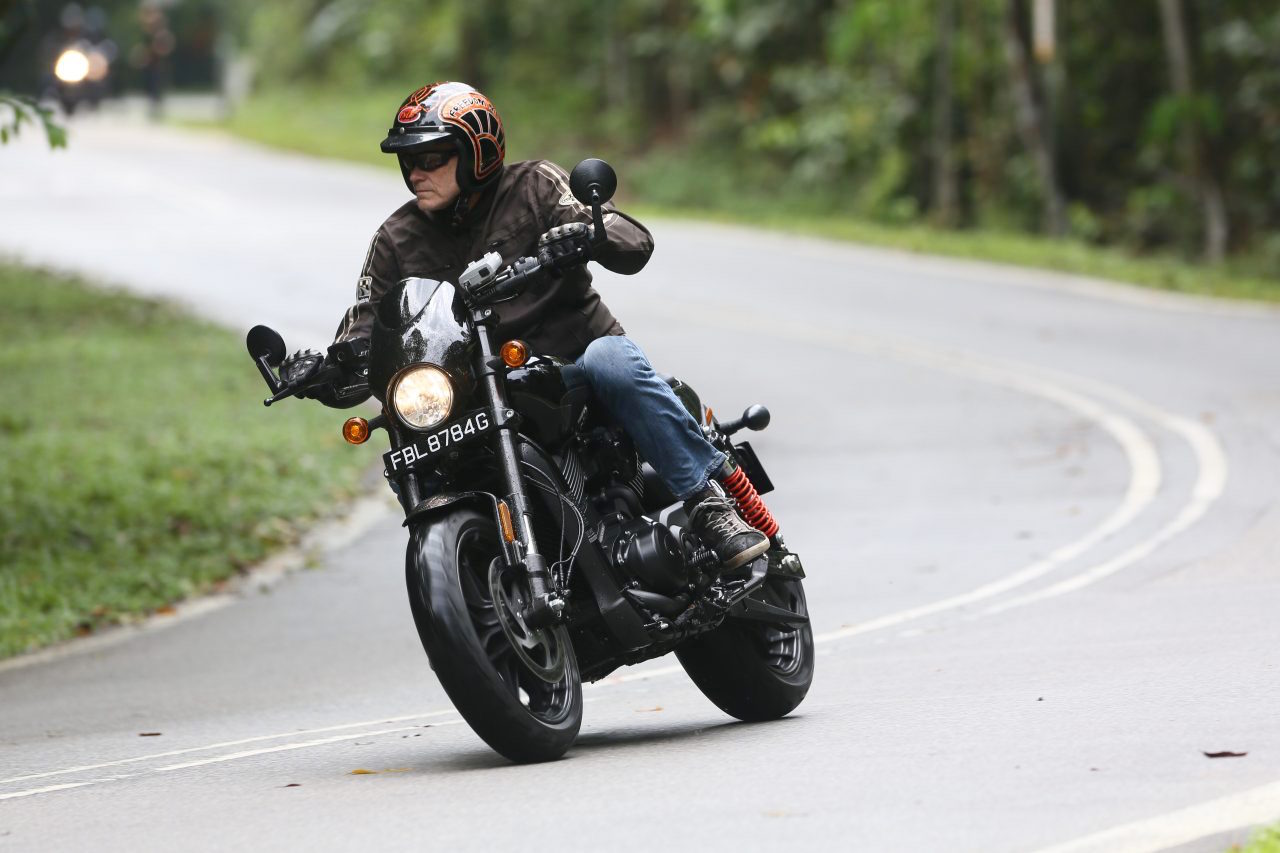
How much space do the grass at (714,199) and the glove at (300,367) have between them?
1711cm

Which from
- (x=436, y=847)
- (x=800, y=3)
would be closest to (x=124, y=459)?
(x=436, y=847)

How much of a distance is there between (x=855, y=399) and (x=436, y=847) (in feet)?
39.9

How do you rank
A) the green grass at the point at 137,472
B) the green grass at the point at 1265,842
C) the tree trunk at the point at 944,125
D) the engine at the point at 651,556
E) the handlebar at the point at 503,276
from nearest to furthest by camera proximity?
the green grass at the point at 1265,842 → the handlebar at the point at 503,276 → the engine at the point at 651,556 → the green grass at the point at 137,472 → the tree trunk at the point at 944,125

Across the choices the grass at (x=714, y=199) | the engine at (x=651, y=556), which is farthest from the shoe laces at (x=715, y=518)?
the grass at (x=714, y=199)

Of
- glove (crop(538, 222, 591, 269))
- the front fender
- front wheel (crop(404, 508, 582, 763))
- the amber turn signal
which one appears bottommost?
front wheel (crop(404, 508, 582, 763))

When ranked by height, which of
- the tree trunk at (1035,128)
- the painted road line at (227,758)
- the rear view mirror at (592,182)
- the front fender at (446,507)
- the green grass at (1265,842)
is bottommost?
the green grass at (1265,842)

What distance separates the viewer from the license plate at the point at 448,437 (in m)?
6.16

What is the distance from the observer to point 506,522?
20.3 ft

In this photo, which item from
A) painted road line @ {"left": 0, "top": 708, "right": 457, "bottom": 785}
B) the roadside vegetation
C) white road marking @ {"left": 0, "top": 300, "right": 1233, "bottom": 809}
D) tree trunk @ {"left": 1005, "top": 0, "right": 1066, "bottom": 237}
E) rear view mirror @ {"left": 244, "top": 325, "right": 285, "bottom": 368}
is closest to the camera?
rear view mirror @ {"left": 244, "top": 325, "right": 285, "bottom": 368}

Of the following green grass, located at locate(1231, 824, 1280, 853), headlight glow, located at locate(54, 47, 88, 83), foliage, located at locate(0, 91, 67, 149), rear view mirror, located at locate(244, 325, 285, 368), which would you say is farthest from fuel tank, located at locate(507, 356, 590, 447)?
headlight glow, located at locate(54, 47, 88, 83)

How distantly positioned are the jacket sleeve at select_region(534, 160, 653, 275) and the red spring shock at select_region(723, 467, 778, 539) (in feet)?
2.82

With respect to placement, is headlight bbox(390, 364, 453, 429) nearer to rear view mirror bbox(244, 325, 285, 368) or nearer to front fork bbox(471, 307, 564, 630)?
front fork bbox(471, 307, 564, 630)

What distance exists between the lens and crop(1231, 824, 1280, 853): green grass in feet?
14.9

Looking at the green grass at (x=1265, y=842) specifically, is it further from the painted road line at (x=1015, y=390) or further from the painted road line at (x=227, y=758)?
the painted road line at (x=1015, y=390)
